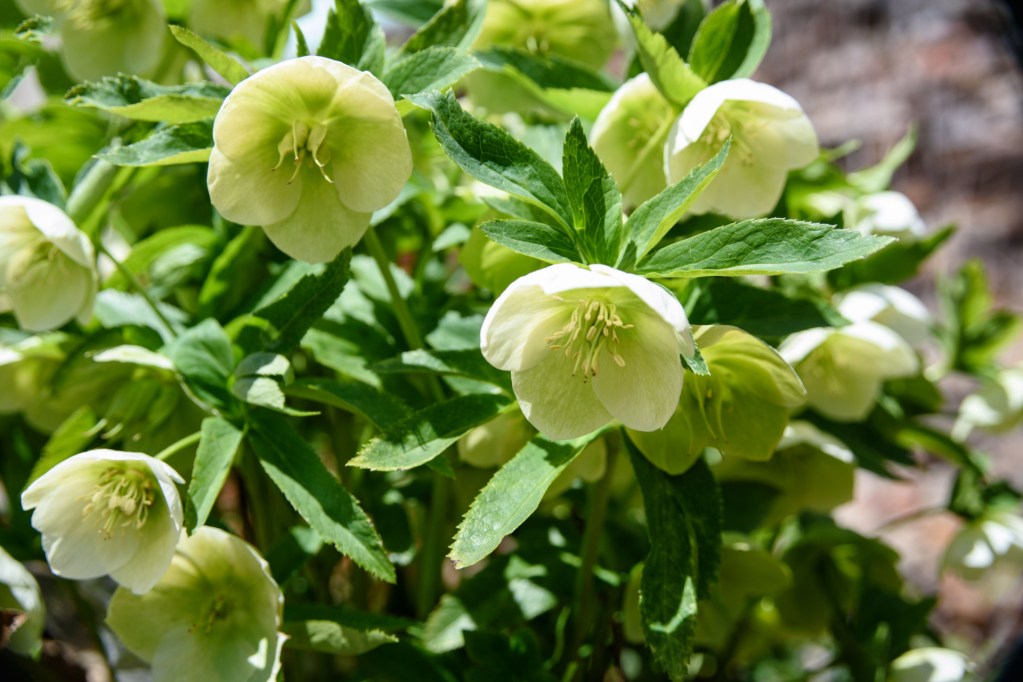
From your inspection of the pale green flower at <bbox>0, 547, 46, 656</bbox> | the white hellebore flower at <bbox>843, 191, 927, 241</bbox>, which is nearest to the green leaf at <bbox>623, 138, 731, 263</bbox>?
the white hellebore flower at <bbox>843, 191, 927, 241</bbox>

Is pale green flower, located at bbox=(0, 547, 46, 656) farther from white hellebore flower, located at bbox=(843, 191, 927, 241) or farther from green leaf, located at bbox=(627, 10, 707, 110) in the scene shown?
white hellebore flower, located at bbox=(843, 191, 927, 241)

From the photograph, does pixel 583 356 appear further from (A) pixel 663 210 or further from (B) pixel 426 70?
(B) pixel 426 70

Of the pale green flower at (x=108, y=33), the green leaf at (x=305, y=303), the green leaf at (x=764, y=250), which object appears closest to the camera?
the green leaf at (x=764, y=250)

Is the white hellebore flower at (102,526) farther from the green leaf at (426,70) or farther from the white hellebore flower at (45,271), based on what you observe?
the green leaf at (426,70)

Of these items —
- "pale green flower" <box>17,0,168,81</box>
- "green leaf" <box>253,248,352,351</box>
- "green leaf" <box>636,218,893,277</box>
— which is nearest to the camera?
"green leaf" <box>636,218,893,277</box>

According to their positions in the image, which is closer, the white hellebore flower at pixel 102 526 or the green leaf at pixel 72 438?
the white hellebore flower at pixel 102 526

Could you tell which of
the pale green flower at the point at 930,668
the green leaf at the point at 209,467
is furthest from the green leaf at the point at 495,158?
the pale green flower at the point at 930,668
